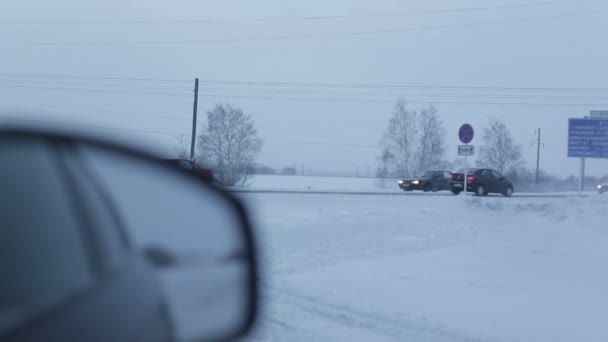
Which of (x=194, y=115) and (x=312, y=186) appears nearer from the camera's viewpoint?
(x=194, y=115)

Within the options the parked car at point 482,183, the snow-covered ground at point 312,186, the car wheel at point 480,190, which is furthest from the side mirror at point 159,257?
the snow-covered ground at point 312,186

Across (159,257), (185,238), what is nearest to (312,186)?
(185,238)

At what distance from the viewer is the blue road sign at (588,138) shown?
23.0 metres

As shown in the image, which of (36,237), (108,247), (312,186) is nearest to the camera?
(36,237)

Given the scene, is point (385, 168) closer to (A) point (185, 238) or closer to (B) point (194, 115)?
(B) point (194, 115)

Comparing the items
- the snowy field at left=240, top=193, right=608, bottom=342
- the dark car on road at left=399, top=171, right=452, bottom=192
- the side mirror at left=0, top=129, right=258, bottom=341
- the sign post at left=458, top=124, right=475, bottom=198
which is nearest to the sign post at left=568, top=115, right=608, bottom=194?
the sign post at left=458, top=124, right=475, bottom=198

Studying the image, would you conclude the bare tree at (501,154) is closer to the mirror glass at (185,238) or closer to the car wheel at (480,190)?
the car wheel at (480,190)

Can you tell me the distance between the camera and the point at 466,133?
75.1 ft

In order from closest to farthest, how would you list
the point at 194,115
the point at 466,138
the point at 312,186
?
the point at 466,138, the point at 194,115, the point at 312,186

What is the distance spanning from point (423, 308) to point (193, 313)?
5.43 metres

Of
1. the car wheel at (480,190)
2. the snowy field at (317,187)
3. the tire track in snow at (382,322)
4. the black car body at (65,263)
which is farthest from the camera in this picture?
the snowy field at (317,187)

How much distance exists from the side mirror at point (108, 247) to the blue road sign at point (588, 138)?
2281 centimetres

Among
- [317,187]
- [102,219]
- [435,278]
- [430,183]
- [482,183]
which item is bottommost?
[435,278]

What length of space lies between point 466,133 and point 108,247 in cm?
2157
